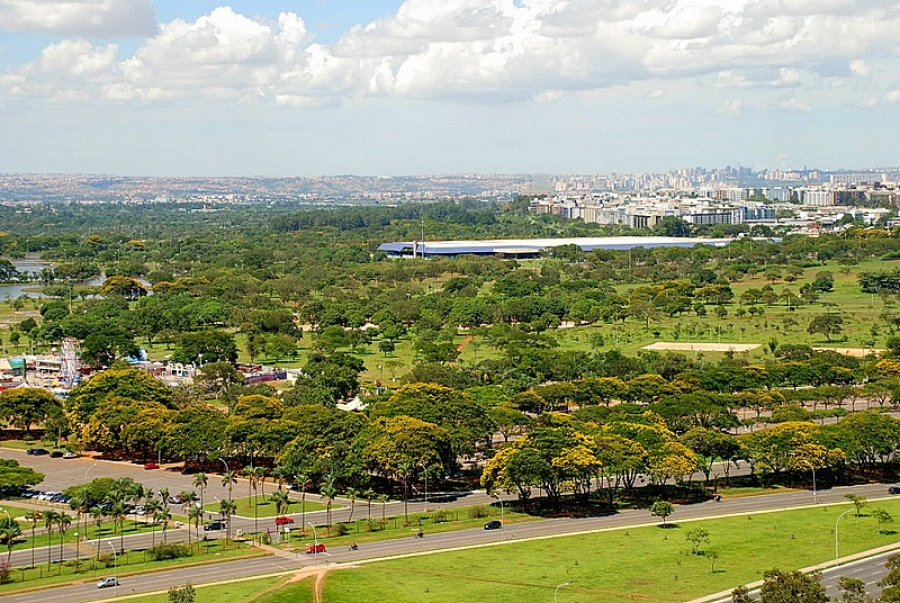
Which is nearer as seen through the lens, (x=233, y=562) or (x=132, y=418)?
(x=233, y=562)

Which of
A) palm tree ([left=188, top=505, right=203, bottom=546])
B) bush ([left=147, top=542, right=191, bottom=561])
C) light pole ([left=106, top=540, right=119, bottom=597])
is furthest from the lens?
palm tree ([left=188, top=505, right=203, bottom=546])

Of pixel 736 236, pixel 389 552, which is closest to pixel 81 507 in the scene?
pixel 389 552

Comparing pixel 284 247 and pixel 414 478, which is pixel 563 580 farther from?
pixel 284 247

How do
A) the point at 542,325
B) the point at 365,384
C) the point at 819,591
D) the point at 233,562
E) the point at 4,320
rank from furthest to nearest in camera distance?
the point at 4,320
the point at 542,325
the point at 365,384
the point at 233,562
the point at 819,591

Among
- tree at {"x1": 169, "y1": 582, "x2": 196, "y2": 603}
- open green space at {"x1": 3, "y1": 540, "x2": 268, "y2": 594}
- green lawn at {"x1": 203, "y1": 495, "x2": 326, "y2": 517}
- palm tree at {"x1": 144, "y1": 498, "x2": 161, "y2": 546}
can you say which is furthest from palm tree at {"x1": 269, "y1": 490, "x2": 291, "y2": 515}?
tree at {"x1": 169, "y1": 582, "x2": 196, "y2": 603}

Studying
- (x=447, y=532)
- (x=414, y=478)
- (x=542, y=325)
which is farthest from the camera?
(x=542, y=325)

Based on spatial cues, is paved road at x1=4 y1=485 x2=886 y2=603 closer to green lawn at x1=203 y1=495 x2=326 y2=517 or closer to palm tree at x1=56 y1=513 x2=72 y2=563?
palm tree at x1=56 y1=513 x2=72 y2=563
